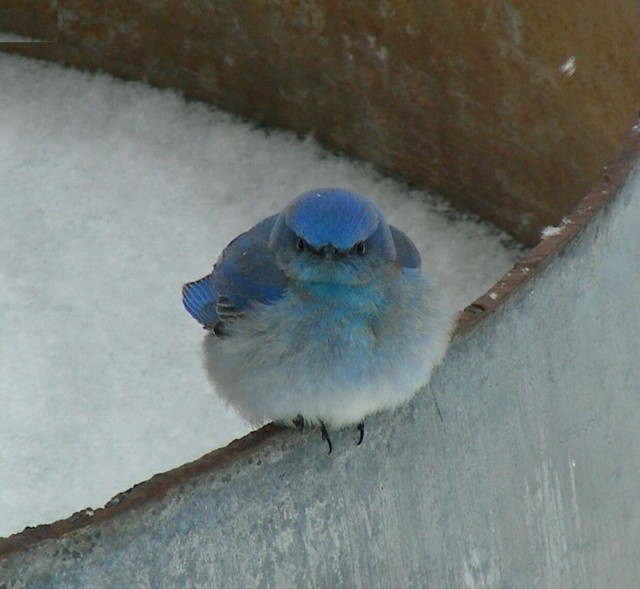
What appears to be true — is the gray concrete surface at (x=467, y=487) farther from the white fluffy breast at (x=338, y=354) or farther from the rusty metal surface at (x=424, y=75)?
the rusty metal surface at (x=424, y=75)

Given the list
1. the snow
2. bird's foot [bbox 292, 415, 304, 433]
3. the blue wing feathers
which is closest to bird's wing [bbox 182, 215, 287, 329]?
the blue wing feathers

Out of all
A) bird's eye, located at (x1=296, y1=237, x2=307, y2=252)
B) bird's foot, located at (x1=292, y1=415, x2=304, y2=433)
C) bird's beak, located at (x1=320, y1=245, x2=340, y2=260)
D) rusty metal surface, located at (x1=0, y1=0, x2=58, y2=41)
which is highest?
bird's beak, located at (x1=320, y1=245, x2=340, y2=260)

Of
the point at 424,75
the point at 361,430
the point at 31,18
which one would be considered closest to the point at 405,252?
the point at 361,430

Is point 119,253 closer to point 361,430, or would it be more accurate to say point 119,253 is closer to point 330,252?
point 330,252

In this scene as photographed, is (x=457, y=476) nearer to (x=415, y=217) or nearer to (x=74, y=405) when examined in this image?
(x=74, y=405)

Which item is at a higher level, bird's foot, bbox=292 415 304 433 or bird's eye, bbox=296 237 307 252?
bird's eye, bbox=296 237 307 252

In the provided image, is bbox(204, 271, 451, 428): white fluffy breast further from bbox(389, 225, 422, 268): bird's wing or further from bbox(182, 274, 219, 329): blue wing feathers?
bbox(182, 274, 219, 329): blue wing feathers

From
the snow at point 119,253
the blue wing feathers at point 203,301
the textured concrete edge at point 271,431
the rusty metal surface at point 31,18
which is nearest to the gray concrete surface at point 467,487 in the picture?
the textured concrete edge at point 271,431
